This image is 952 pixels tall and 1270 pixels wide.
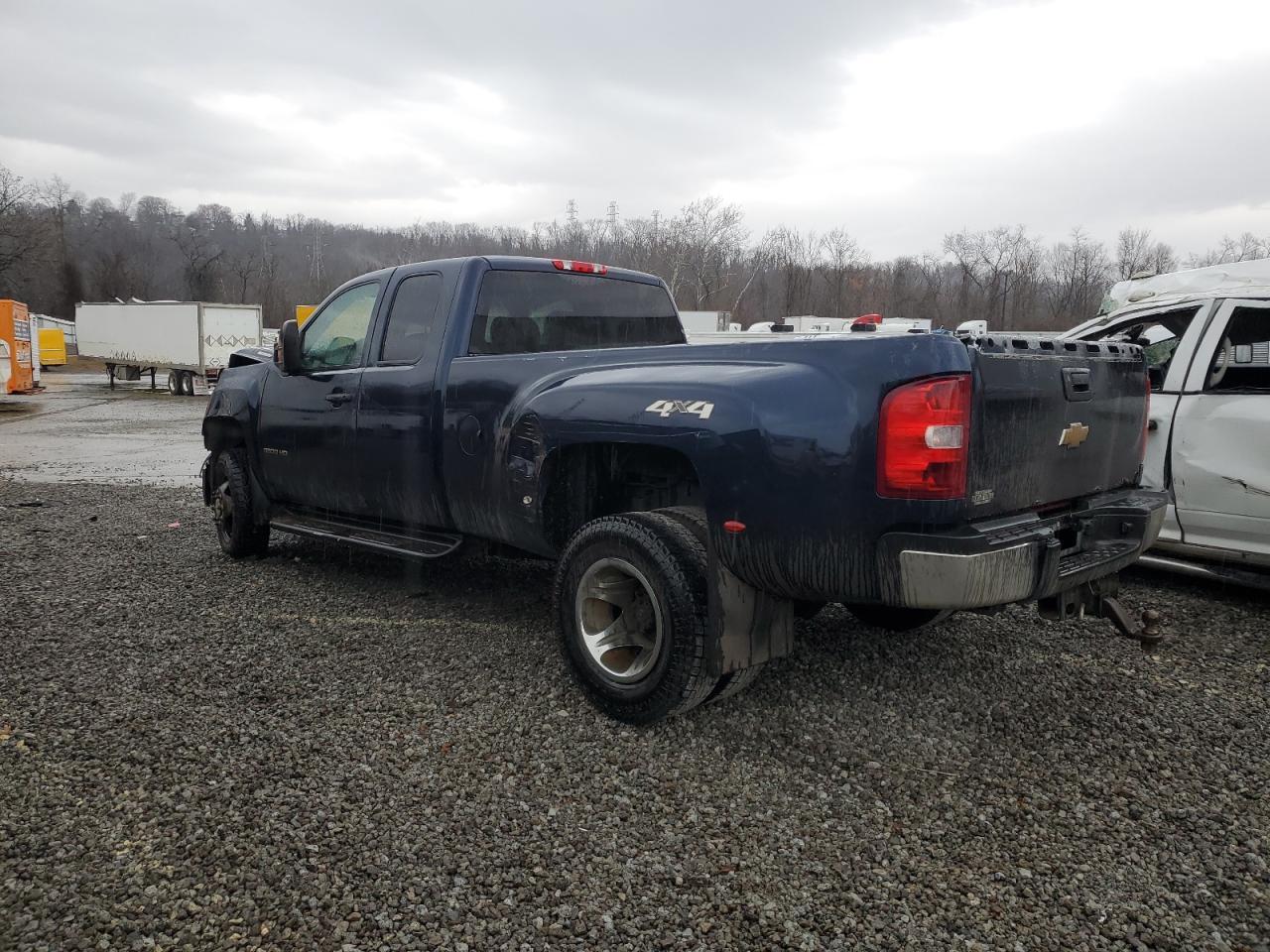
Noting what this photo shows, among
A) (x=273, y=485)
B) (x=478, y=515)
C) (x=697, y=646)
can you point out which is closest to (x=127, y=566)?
(x=273, y=485)

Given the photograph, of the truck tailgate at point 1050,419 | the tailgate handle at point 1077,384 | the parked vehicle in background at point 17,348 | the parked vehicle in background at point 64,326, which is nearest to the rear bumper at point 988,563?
the truck tailgate at point 1050,419

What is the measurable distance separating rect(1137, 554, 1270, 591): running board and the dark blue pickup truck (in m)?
1.82

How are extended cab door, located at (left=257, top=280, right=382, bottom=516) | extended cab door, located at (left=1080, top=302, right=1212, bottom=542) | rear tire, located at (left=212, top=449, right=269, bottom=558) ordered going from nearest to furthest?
extended cab door, located at (left=257, top=280, right=382, bottom=516)
extended cab door, located at (left=1080, top=302, right=1212, bottom=542)
rear tire, located at (left=212, top=449, right=269, bottom=558)

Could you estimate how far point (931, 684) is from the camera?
4.07 metres

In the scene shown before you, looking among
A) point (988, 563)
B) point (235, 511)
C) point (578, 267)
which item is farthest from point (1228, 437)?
point (235, 511)

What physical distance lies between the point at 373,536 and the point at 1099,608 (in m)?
3.67

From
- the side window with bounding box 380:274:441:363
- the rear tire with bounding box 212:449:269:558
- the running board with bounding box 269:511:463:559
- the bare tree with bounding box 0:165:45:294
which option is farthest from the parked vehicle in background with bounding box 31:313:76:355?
the side window with bounding box 380:274:441:363

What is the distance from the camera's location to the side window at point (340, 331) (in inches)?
208

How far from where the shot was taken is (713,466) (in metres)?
3.19

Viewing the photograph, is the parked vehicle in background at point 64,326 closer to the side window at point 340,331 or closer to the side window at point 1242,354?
the side window at point 340,331

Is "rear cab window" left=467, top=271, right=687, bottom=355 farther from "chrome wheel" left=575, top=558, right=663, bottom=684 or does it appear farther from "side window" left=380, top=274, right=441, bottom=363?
"chrome wheel" left=575, top=558, right=663, bottom=684

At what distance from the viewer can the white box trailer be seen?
2834 centimetres

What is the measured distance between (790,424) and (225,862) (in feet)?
7.20

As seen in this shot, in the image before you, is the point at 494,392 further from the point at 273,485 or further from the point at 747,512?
the point at 273,485
